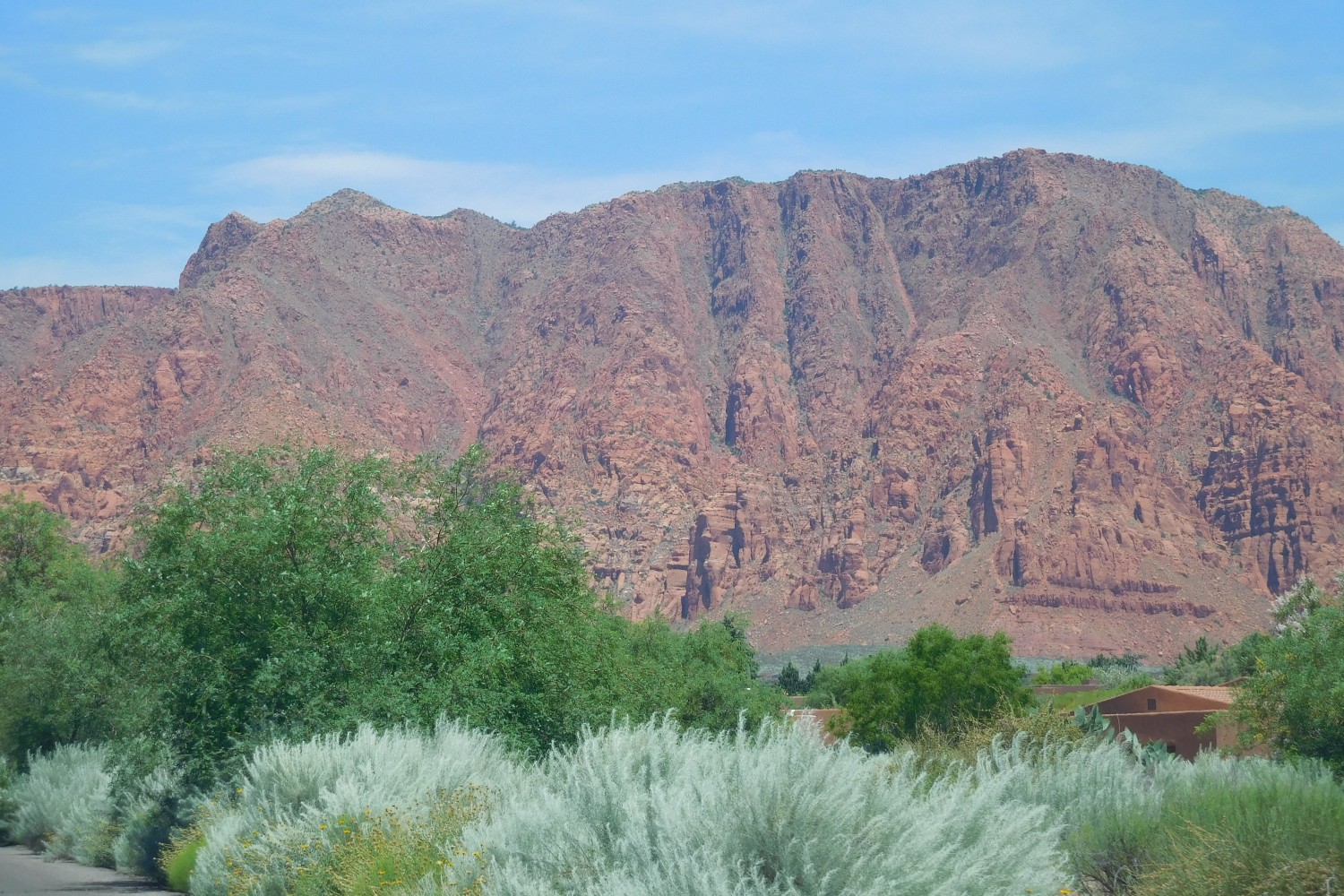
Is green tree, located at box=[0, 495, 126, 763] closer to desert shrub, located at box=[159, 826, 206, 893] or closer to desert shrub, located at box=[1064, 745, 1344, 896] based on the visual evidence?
desert shrub, located at box=[159, 826, 206, 893]

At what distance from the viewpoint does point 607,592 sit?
43719 mm

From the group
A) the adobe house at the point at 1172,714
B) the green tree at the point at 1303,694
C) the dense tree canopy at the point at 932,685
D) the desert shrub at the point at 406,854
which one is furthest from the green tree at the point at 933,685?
the desert shrub at the point at 406,854

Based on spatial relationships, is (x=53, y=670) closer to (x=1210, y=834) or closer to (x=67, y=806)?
(x=67, y=806)

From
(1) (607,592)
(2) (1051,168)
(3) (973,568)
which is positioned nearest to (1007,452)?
(3) (973,568)

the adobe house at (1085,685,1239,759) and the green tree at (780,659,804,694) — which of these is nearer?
the adobe house at (1085,685,1239,759)

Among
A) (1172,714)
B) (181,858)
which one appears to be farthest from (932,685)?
(181,858)

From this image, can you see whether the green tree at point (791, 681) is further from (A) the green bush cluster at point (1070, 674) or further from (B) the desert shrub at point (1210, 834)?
(B) the desert shrub at point (1210, 834)

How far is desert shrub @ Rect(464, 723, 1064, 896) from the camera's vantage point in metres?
8.98

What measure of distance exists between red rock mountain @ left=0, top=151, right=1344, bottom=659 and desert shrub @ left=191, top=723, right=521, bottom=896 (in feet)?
363

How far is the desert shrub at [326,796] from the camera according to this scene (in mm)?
14734

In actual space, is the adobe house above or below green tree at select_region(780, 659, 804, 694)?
above

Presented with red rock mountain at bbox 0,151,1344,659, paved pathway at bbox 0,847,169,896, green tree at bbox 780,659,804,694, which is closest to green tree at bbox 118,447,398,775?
paved pathway at bbox 0,847,169,896

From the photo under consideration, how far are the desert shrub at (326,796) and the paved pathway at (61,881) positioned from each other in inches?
148

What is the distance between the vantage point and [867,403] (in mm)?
179000
